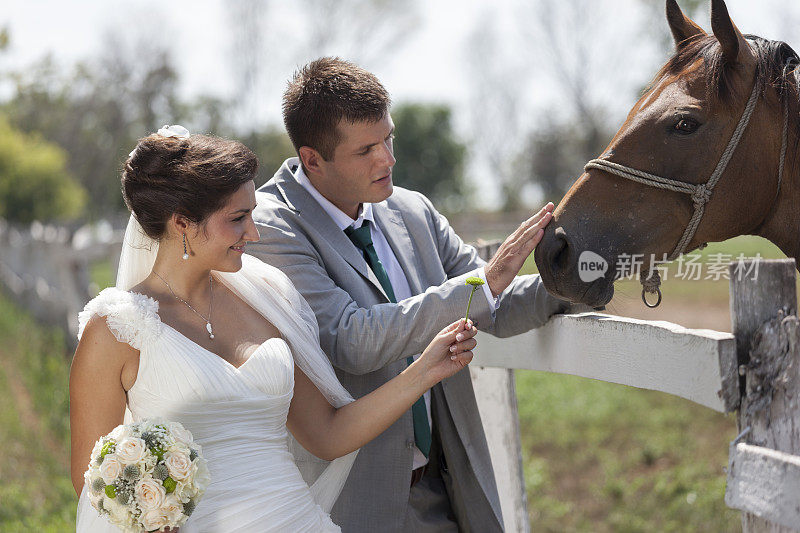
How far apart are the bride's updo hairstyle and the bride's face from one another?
2cm

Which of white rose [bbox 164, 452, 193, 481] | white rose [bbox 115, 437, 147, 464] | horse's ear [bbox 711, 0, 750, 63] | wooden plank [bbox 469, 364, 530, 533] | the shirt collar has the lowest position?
wooden plank [bbox 469, 364, 530, 533]

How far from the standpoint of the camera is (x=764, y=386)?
5.11 ft

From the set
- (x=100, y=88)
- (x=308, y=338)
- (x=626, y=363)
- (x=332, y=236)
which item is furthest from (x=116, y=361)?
(x=100, y=88)

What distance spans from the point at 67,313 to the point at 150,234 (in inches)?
261

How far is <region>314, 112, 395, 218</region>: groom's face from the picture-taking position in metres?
2.45

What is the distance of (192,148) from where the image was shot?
2197 mm

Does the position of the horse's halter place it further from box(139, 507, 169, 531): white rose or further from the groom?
box(139, 507, 169, 531): white rose

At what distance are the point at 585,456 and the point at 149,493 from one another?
419 cm

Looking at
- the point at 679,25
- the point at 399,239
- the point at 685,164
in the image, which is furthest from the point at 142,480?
the point at 679,25

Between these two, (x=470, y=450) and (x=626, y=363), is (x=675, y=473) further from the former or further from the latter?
(x=626, y=363)

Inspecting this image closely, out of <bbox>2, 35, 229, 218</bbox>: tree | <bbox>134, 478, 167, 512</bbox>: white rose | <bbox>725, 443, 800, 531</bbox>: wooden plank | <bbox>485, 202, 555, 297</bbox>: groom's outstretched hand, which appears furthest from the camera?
<bbox>2, 35, 229, 218</bbox>: tree

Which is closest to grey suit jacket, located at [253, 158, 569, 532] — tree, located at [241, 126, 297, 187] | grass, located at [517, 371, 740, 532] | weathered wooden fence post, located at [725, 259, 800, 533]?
weathered wooden fence post, located at [725, 259, 800, 533]

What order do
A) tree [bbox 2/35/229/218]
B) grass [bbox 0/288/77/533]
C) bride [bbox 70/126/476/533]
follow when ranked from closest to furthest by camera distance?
bride [bbox 70/126/476/533], grass [bbox 0/288/77/533], tree [bbox 2/35/229/218]

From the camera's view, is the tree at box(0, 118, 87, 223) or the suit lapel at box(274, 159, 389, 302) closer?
the suit lapel at box(274, 159, 389, 302)
